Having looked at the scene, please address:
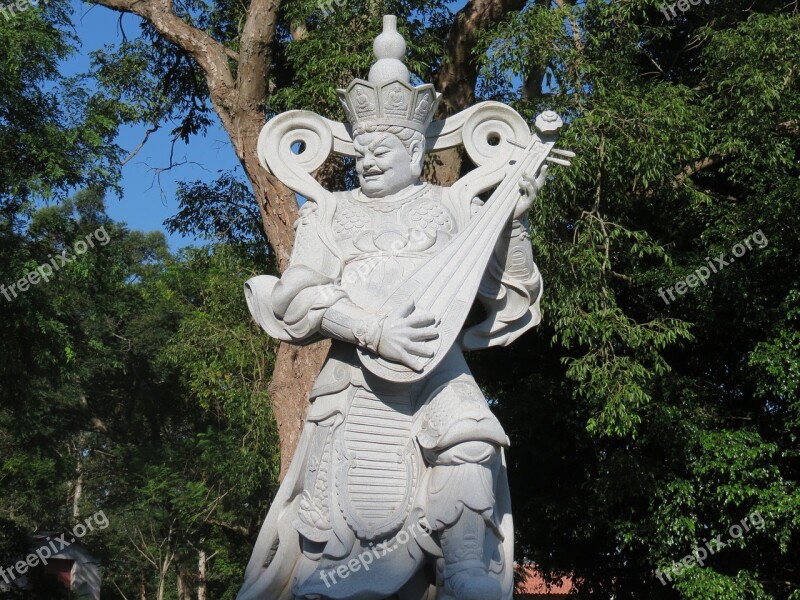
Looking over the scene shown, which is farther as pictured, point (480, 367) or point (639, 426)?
point (480, 367)

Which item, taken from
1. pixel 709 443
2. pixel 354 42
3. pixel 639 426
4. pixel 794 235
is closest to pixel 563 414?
pixel 639 426

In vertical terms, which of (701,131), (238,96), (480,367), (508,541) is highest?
(238,96)

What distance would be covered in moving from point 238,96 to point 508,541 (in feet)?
20.7

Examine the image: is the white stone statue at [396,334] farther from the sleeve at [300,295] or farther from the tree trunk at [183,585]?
the tree trunk at [183,585]

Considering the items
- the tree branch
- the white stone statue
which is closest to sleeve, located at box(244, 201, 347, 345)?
the white stone statue

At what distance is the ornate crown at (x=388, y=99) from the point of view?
4805 mm

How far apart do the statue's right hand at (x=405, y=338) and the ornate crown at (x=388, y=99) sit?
1056 mm

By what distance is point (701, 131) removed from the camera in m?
9.39

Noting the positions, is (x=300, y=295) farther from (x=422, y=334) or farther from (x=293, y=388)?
(x=293, y=388)

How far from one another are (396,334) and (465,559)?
0.91 meters

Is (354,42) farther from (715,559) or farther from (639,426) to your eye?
(715,559)

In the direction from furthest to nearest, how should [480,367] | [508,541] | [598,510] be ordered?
1. [480,367]
2. [598,510]
3. [508,541]

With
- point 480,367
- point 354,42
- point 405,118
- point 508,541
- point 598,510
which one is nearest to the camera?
point 508,541

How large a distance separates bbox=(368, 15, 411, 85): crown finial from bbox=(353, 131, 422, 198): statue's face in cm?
26
